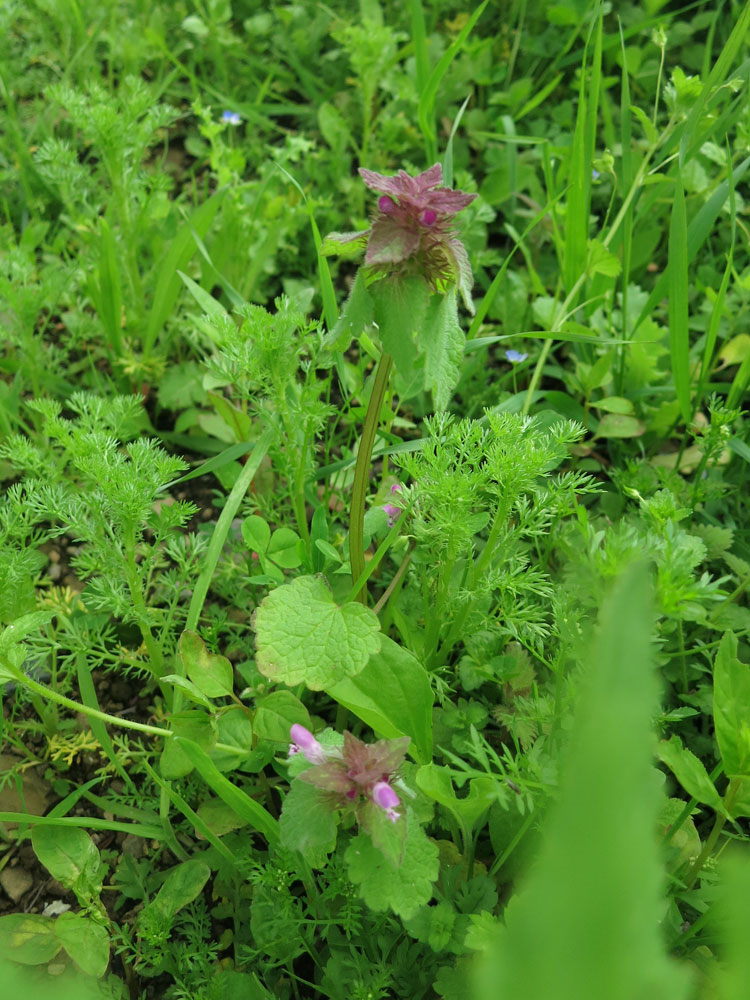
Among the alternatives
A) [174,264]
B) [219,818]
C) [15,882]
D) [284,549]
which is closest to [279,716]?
[219,818]

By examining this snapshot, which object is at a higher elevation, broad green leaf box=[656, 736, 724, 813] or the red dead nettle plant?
the red dead nettle plant

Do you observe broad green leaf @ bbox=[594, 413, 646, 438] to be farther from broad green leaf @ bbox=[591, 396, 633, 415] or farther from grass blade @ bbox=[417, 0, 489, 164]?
grass blade @ bbox=[417, 0, 489, 164]

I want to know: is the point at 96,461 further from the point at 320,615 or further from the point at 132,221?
the point at 132,221

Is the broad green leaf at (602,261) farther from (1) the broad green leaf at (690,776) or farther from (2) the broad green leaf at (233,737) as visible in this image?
(2) the broad green leaf at (233,737)

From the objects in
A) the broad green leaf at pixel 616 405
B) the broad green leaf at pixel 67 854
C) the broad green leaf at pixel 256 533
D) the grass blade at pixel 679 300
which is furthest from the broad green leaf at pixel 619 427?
the broad green leaf at pixel 67 854

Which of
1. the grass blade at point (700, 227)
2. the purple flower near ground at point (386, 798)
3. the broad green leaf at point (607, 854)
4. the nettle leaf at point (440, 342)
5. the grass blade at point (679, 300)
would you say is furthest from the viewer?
the grass blade at point (700, 227)

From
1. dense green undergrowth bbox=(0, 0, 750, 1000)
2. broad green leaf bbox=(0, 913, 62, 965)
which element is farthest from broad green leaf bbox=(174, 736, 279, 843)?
broad green leaf bbox=(0, 913, 62, 965)

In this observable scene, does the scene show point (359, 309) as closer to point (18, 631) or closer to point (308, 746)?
point (308, 746)
